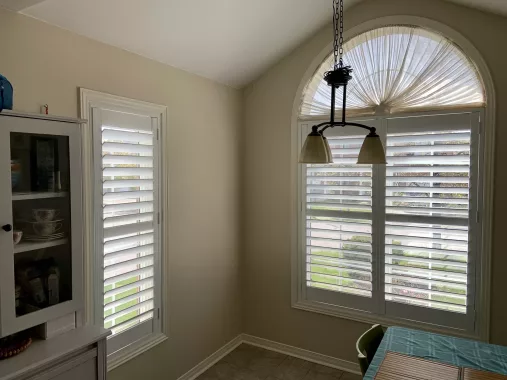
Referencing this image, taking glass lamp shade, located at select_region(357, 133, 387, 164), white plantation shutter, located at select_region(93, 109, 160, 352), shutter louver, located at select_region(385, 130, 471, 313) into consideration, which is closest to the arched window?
shutter louver, located at select_region(385, 130, 471, 313)

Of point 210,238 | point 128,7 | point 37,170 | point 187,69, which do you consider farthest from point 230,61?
point 37,170

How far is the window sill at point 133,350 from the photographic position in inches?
91.6

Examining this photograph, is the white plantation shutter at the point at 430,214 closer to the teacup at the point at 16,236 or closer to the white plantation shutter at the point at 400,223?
the white plantation shutter at the point at 400,223

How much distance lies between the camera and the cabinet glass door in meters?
1.59

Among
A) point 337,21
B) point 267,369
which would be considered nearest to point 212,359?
point 267,369

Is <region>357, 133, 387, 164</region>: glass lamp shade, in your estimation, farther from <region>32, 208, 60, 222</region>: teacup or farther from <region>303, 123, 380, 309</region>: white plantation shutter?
<region>32, 208, 60, 222</region>: teacup

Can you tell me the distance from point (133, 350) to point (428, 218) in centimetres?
223

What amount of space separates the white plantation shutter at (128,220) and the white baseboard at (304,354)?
1.29 m

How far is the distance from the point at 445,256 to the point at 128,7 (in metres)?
2.60

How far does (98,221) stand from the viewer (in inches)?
86.9

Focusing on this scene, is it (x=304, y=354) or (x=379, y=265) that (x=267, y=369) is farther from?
(x=379, y=265)

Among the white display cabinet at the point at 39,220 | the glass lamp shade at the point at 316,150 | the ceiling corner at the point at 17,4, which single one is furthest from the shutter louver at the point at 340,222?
the ceiling corner at the point at 17,4

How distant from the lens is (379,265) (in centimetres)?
297

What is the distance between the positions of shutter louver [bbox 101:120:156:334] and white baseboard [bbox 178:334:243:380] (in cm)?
74
